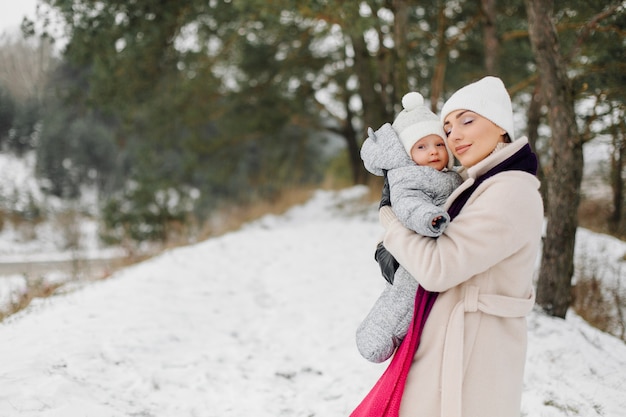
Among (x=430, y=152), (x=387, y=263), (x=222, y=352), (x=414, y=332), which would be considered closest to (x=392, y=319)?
(x=414, y=332)

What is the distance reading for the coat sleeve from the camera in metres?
1.46

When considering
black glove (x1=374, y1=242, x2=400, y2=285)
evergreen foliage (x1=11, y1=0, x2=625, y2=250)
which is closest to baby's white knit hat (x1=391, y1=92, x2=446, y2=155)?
black glove (x1=374, y1=242, x2=400, y2=285)

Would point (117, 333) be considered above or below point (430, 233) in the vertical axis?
below

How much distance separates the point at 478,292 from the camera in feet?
5.09

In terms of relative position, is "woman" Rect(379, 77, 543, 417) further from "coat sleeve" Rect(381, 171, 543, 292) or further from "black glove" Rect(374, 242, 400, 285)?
"black glove" Rect(374, 242, 400, 285)

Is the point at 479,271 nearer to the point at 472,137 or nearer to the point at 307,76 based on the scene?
the point at 472,137

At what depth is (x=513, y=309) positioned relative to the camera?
60.9 inches

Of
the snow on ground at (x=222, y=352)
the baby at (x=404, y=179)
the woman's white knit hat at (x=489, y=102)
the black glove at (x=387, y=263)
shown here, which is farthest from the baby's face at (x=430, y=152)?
the snow on ground at (x=222, y=352)

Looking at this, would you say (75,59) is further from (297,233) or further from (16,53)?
(16,53)

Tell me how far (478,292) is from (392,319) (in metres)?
0.31

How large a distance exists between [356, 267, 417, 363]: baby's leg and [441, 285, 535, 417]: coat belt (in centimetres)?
17

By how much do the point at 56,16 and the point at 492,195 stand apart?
6.59m

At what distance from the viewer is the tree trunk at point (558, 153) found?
4.09 metres

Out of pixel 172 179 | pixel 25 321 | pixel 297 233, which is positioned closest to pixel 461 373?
pixel 25 321
